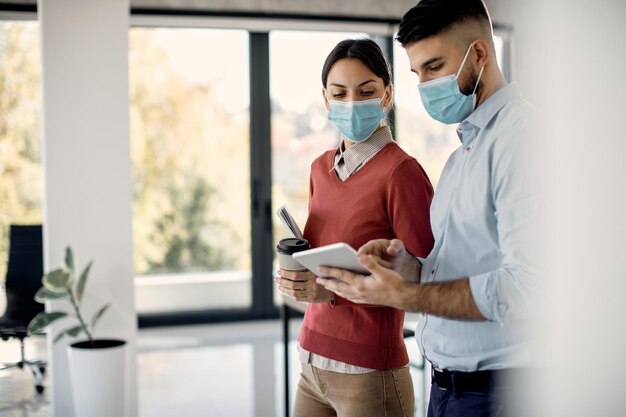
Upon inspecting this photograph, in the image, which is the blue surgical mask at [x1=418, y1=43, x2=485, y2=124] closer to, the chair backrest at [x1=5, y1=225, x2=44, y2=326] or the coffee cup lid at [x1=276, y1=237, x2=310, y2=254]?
the coffee cup lid at [x1=276, y1=237, x2=310, y2=254]

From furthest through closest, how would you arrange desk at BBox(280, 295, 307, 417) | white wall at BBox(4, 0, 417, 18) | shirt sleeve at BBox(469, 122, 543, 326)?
white wall at BBox(4, 0, 417, 18) < desk at BBox(280, 295, 307, 417) < shirt sleeve at BBox(469, 122, 543, 326)

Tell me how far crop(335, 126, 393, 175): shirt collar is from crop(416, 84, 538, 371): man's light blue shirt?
0.29 meters

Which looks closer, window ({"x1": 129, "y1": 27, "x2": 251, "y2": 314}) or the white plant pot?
the white plant pot

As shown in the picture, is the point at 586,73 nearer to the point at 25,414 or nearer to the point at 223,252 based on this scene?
the point at 25,414

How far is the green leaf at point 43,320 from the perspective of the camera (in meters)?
3.13

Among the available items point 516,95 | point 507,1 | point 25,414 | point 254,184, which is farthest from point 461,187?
point 254,184

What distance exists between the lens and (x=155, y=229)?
230 inches

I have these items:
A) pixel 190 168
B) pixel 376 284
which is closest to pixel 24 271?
pixel 190 168

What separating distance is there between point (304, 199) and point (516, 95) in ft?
16.7

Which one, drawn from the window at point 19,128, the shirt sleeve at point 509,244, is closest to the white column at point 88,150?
the window at point 19,128

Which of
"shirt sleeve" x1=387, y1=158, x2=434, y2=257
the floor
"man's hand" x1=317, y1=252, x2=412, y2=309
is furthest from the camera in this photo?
the floor

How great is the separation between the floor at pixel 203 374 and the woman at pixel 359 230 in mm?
1919

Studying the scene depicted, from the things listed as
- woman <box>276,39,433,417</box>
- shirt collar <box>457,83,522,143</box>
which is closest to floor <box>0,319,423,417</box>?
woman <box>276,39,433,417</box>

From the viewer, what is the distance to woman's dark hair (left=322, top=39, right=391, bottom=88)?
1.46 m
